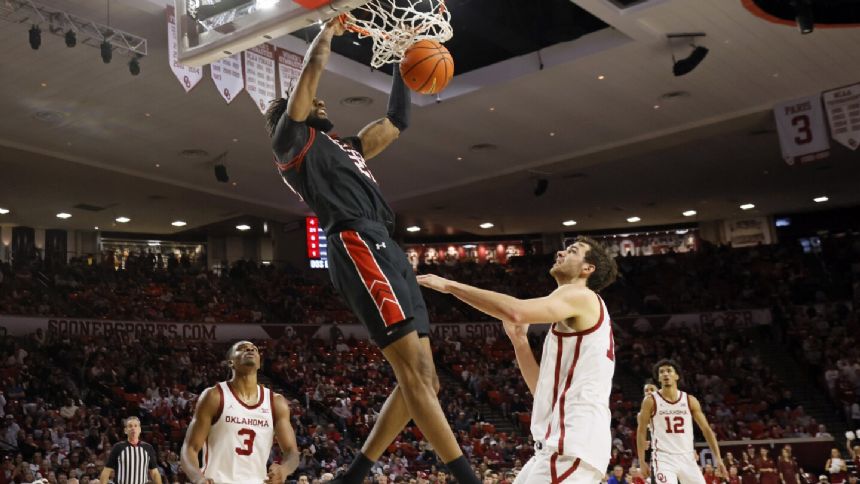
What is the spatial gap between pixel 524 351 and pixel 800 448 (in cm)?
1508

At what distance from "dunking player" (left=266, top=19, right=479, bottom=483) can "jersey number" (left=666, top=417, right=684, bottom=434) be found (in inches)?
225

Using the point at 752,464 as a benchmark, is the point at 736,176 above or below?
above

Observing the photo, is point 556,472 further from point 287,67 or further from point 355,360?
point 355,360

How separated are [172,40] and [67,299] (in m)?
11.7

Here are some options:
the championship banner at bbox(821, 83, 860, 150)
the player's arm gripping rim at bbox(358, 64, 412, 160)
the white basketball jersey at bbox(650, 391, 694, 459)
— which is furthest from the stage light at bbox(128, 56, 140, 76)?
the championship banner at bbox(821, 83, 860, 150)

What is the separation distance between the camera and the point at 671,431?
28.9 feet

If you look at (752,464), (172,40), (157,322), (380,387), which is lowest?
(752,464)

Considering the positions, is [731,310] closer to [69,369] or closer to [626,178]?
[626,178]

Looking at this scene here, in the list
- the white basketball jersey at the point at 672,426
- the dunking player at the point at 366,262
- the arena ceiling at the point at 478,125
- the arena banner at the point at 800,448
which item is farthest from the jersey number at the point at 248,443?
the arena banner at the point at 800,448

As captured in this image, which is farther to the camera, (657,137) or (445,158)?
(445,158)

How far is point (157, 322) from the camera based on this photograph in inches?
842

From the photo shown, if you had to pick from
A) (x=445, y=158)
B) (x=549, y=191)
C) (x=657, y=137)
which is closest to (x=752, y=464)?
(x=657, y=137)

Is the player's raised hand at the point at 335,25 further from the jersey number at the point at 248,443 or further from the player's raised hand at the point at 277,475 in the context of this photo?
the jersey number at the point at 248,443

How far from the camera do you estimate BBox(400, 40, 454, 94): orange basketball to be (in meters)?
4.43
